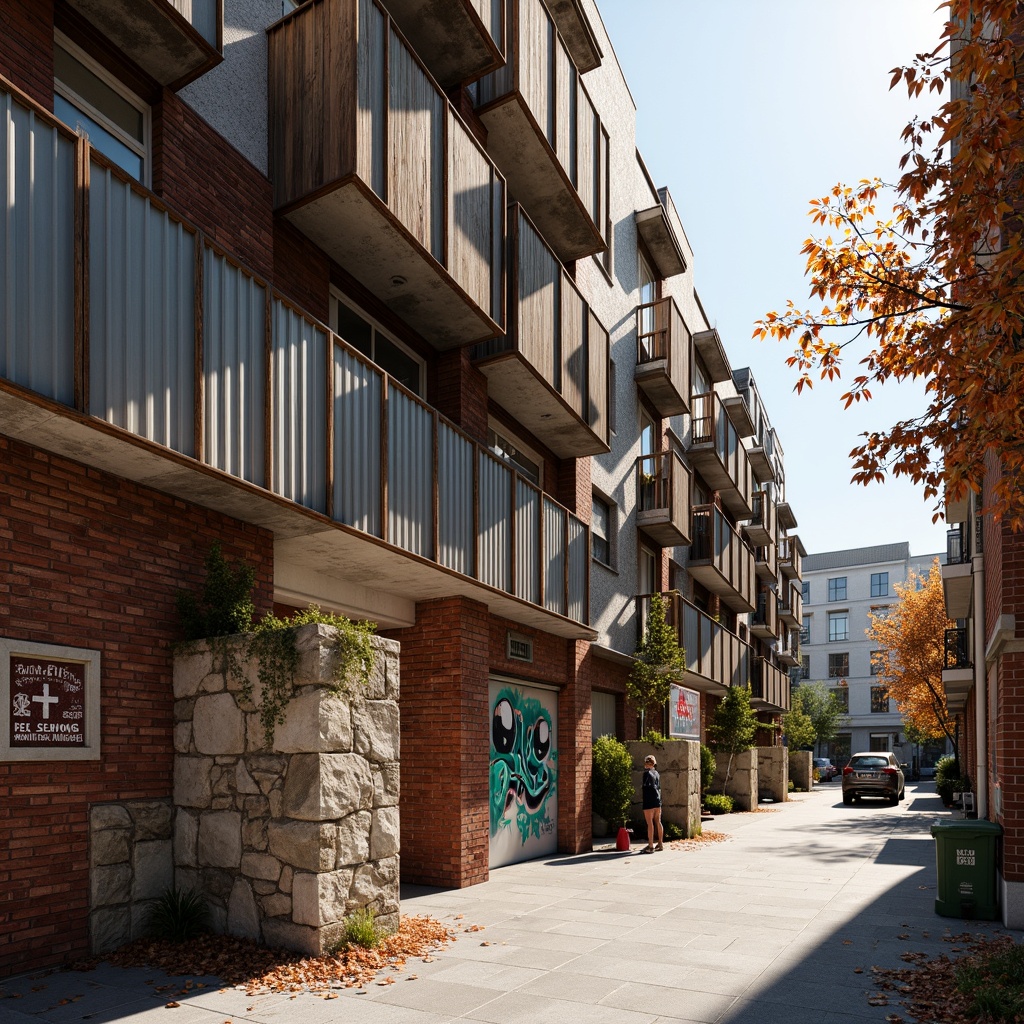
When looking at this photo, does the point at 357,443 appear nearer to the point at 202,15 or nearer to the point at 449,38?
the point at 202,15

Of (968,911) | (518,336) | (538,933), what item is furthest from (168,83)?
(968,911)

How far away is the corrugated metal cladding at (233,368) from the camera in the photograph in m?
7.48

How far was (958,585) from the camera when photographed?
74.3 feet

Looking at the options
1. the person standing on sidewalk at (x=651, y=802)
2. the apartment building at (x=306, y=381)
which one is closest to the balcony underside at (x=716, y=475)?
the apartment building at (x=306, y=381)

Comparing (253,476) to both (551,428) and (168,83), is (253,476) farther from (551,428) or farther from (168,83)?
(551,428)

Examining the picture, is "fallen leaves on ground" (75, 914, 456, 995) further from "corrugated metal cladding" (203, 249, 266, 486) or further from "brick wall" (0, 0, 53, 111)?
"brick wall" (0, 0, 53, 111)

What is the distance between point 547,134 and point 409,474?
710cm

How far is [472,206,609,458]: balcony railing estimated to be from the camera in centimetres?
1347

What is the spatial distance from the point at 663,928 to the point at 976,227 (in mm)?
6885

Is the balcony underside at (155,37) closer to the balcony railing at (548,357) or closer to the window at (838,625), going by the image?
the balcony railing at (548,357)

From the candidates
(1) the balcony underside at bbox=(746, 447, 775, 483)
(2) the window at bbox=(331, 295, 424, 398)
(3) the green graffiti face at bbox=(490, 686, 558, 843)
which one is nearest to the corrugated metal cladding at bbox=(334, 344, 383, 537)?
(2) the window at bbox=(331, 295, 424, 398)

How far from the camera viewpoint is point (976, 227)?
6.89 m

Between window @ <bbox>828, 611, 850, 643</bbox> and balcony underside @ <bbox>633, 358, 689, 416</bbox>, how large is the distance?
2219 inches

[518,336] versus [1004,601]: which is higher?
[518,336]
